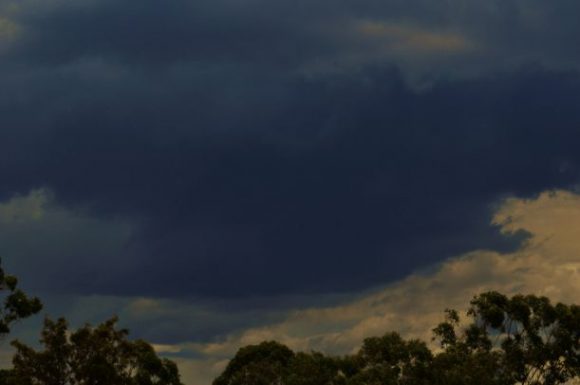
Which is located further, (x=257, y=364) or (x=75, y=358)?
(x=257, y=364)

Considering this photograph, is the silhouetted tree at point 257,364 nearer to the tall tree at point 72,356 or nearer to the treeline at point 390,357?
the treeline at point 390,357

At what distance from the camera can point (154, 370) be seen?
99938 mm

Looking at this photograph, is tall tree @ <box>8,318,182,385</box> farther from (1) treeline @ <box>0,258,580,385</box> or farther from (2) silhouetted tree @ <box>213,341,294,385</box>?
(2) silhouetted tree @ <box>213,341,294,385</box>

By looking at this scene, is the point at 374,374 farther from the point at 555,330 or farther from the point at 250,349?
the point at 250,349

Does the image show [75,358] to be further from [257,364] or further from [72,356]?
[257,364]

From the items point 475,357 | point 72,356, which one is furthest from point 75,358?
point 475,357

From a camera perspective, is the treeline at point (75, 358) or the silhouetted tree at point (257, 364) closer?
the treeline at point (75, 358)

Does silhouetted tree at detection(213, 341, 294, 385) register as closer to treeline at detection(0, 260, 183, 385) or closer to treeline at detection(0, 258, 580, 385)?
treeline at detection(0, 258, 580, 385)

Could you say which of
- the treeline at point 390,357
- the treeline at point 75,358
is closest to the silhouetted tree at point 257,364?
the treeline at point 390,357

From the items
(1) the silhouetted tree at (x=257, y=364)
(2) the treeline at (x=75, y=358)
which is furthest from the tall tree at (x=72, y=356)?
(1) the silhouetted tree at (x=257, y=364)

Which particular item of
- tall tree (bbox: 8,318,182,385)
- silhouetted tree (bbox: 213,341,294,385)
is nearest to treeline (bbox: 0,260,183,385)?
tall tree (bbox: 8,318,182,385)

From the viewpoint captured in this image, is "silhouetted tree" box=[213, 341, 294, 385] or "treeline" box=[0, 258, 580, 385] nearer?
"treeline" box=[0, 258, 580, 385]

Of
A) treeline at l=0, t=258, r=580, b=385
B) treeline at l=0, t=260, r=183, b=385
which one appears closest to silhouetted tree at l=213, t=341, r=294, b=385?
treeline at l=0, t=258, r=580, b=385

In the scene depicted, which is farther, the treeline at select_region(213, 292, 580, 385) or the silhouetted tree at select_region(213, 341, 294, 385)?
the silhouetted tree at select_region(213, 341, 294, 385)
